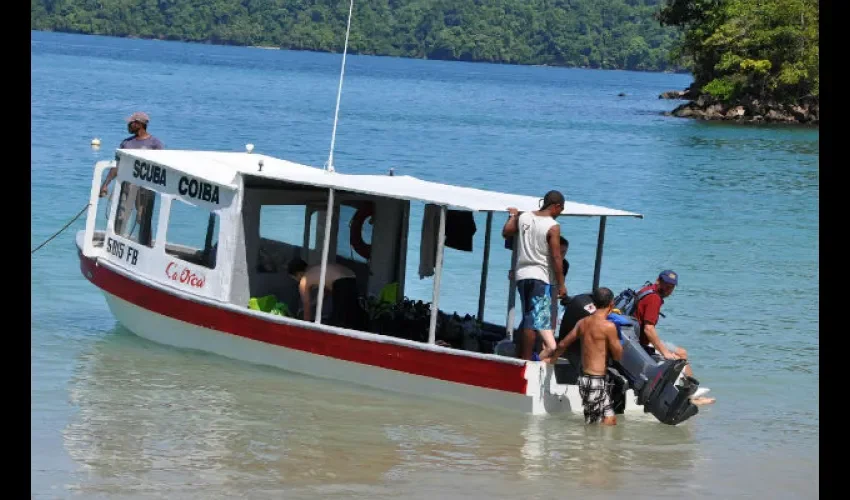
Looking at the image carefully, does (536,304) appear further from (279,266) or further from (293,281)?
(279,266)

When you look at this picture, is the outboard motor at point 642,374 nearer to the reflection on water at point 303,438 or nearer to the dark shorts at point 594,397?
the dark shorts at point 594,397

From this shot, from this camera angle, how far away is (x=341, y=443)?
11.2 meters

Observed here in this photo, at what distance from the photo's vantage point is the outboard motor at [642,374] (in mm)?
11273

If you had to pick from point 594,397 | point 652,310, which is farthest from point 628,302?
point 594,397

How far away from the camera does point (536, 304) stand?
11609 millimetres

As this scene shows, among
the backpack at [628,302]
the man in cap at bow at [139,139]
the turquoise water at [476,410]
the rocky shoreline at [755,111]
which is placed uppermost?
the man in cap at bow at [139,139]

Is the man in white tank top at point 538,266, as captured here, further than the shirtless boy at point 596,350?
Yes

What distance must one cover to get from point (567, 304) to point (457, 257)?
30.3ft

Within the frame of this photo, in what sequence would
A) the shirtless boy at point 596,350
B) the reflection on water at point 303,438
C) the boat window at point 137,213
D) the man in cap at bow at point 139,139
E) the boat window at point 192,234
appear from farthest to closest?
the man in cap at bow at point 139,139, the boat window at point 137,213, the boat window at point 192,234, the shirtless boy at point 596,350, the reflection on water at point 303,438

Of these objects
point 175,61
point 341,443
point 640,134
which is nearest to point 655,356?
point 341,443

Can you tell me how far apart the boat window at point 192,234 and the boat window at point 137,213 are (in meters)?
0.21

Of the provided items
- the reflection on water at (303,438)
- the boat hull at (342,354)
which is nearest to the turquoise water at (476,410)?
the reflection on water at (303,438)

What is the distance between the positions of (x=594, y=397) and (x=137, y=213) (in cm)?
519

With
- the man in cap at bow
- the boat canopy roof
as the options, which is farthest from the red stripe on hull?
the man in cap at bow
